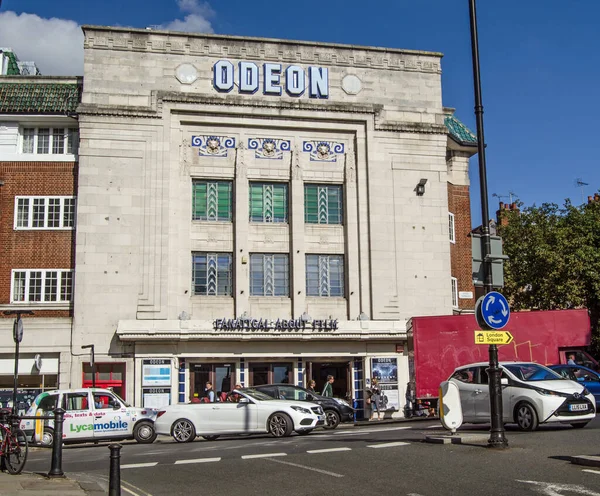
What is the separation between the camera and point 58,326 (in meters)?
29.5

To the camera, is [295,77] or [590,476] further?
[295,77]

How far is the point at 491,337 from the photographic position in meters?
14.2

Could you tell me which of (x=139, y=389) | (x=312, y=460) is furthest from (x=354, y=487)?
(x=139, y=389)

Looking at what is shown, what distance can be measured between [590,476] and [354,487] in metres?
3.24

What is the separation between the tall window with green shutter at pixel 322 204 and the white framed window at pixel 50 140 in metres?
9.72

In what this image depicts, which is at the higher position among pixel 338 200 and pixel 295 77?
pixel 295 77

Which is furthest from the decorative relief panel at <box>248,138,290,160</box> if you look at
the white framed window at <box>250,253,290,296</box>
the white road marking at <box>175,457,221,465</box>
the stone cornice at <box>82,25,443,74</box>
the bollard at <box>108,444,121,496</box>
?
the bollard at <box>108,444,121,496</box>

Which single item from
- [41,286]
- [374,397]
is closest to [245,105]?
Answer: [41,286]

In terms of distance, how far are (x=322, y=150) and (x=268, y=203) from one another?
327 cm

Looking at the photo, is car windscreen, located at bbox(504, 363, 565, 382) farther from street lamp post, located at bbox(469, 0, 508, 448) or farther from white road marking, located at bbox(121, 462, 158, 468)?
white road marking, located at bbox(121, 462, 158, 468)

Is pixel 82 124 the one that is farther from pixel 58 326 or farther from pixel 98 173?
pixel 58 326

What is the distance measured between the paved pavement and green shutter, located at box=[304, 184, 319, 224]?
52.4ft

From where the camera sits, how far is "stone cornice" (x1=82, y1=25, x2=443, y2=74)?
31750mm

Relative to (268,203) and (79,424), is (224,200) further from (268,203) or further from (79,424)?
(79,424)
